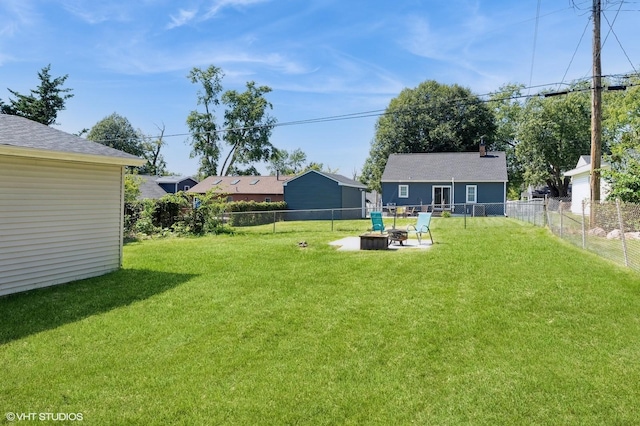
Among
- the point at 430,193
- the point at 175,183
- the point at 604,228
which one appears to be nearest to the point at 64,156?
the point at 604,228

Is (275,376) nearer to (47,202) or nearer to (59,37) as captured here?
(47,202)

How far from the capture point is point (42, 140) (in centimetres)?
749

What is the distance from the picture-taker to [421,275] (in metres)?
7.52

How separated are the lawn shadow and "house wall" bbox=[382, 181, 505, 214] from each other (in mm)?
24385

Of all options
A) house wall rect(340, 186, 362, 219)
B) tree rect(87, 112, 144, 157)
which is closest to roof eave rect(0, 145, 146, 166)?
house wall rect(340, 186, 362, 219)

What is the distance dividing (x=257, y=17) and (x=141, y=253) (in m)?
11.0

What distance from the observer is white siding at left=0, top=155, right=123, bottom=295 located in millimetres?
6773

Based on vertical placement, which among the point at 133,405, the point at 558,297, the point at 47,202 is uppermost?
the point at 47,202

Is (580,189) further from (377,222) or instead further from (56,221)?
(56,221)

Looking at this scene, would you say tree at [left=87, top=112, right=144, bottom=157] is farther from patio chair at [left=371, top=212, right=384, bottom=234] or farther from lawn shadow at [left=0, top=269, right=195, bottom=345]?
lawn shadow at [left=0, top=269, right=195, bottom=345]

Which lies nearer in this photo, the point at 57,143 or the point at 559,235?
the point at 57,143

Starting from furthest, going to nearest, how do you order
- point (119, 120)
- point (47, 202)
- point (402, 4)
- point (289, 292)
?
point (119, 120), point (402, 4), point (47, 202), point (289, 292)

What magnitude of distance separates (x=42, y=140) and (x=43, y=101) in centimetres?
2899

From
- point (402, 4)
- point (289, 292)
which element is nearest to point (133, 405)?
point (289, 292)
